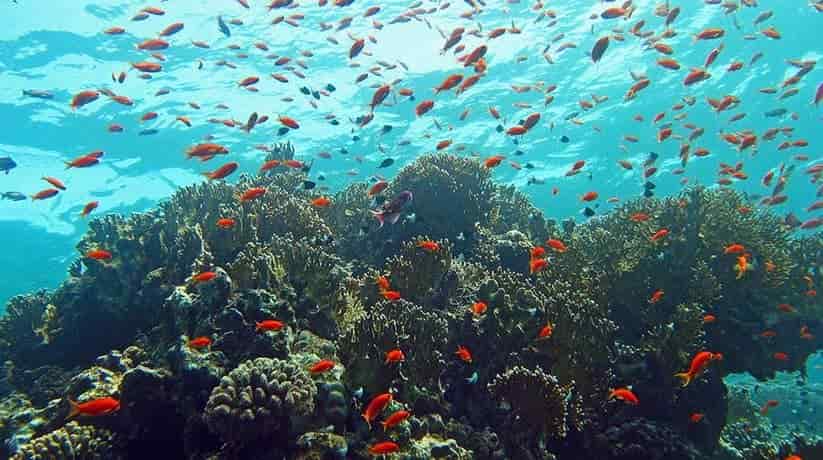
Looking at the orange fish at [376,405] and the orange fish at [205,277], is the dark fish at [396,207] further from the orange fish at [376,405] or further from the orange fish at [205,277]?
the orange fish at [376,405]

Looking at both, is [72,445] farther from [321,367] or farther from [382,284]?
[382,284]

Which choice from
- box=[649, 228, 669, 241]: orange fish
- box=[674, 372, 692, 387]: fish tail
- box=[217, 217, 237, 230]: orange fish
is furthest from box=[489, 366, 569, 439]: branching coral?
box=[217, 217, 237, 230]: orange fish

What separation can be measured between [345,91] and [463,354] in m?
22.9

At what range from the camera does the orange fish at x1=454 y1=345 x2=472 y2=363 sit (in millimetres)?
6242

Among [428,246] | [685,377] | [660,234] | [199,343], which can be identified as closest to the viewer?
[199,343]

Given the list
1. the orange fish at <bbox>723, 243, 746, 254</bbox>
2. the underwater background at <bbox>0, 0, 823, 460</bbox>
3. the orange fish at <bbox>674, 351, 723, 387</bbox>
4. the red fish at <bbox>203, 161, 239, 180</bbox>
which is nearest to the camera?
the underwater background at <bbox>0, 0, 823, 460</bbox>

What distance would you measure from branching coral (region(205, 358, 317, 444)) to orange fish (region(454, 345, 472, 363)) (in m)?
2.28

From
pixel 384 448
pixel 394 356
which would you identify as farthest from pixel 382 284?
pixel 384 448

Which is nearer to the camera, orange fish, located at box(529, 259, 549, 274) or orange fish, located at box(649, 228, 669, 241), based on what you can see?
orange fish, located at box(529, 259, 549, 274)

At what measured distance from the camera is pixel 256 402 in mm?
4496

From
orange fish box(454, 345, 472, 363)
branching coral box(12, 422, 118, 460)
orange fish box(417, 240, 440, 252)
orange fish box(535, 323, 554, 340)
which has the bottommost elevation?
branching coral box(12, 422, 118, 460)

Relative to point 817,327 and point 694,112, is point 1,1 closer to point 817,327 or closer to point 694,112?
point 817,327

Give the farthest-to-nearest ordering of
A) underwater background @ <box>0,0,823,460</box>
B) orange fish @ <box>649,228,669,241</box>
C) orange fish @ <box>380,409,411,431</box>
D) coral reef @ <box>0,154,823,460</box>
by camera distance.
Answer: orange fish @ <box>649,228,669,241</box> < underwater background @ <box>0,0,823,460</box> < coral reef @ <box>0,154,823,460</box> < orange fish @ <box>380,409,411,431</box>

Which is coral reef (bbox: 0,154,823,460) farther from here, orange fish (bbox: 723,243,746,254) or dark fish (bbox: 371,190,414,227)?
dark fish (bbox: 371,190,414,227)
